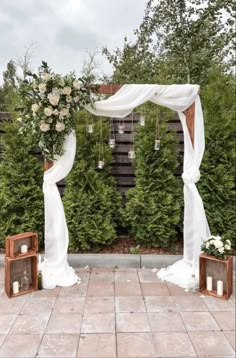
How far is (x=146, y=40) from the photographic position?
273 inches

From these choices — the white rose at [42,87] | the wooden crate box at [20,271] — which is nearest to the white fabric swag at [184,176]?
the wooden crate box at [20,271]

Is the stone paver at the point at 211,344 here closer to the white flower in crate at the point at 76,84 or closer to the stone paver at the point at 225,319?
the stone paver at the point at 225,319

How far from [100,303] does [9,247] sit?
0.95 metres

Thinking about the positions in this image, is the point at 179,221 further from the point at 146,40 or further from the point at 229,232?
the point at 146,40

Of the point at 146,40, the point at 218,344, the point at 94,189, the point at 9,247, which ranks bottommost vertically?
the point at 218,344

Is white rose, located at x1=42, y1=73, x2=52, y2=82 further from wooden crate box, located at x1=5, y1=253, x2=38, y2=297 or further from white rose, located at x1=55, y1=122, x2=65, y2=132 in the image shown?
wooden crate box, located at x1=5, y1=253, x2=38, y2=297

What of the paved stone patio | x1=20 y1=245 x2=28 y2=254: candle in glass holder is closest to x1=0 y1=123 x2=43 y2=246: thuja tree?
x1=20 y1=245 x2=28 y2=254: candle in glass holder

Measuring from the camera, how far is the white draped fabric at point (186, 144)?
9.94 feet

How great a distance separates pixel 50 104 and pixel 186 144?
1.38m

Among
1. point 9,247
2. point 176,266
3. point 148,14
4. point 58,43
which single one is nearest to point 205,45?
point 148,14

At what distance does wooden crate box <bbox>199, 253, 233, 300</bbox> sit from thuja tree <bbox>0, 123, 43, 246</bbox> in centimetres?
190

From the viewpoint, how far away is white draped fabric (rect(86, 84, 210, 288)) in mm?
3029

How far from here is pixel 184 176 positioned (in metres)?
3.22

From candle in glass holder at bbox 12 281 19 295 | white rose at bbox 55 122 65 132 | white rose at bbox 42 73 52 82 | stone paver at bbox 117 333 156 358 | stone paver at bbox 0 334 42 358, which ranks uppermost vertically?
white rose at bbox 42 73 52 82
